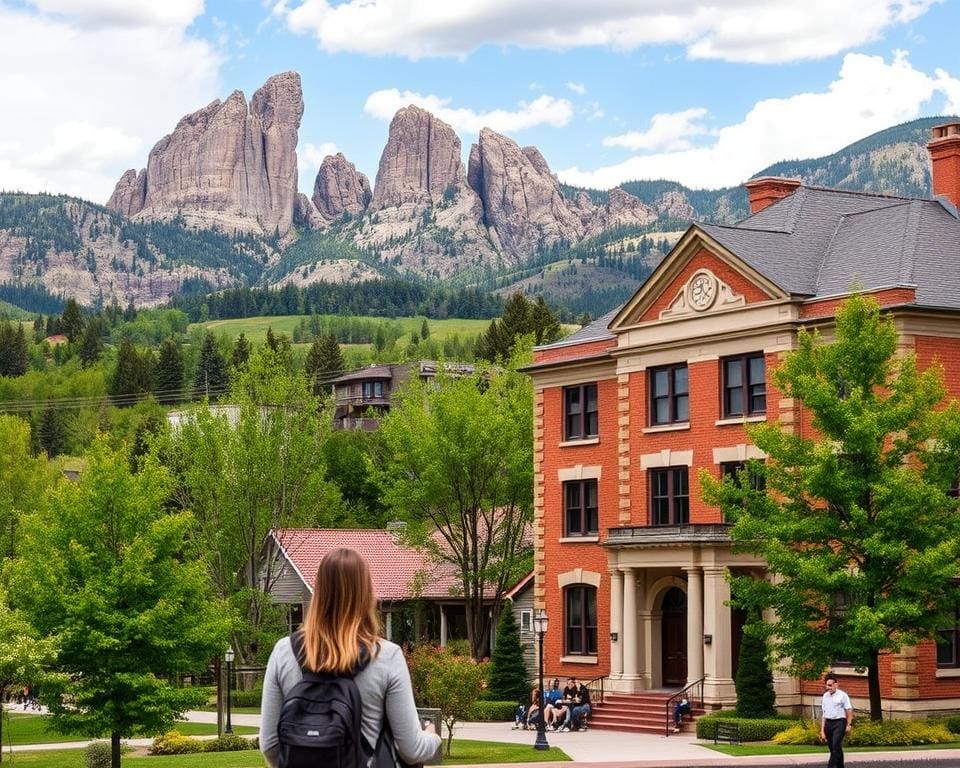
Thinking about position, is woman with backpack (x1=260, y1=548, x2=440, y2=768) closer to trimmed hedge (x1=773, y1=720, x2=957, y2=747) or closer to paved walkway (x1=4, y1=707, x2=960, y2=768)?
paved walkway (x1=4, y1=707, x2=960, y2=768)

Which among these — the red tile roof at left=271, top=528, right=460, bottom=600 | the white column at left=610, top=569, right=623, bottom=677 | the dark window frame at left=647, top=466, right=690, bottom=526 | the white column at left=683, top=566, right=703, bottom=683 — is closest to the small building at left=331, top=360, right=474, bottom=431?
the red tile roof at left=271, top=528, right=460, bottom=600

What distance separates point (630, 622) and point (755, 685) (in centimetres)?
625

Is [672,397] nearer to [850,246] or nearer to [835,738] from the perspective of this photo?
[850,246]

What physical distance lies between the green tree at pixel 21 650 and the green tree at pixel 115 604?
0.88 feet

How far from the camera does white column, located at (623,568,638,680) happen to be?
46.3 metres

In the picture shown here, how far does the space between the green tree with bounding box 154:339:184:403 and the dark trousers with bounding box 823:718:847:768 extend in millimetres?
163563

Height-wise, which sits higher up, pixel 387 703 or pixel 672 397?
pixel 672 397

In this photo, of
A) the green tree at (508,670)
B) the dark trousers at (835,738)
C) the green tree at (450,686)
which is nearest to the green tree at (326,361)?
the green tree at (508,670)

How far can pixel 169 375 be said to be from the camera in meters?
190

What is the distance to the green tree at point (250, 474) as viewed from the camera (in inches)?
2306

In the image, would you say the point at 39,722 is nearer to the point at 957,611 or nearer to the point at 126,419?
the point at 957,611

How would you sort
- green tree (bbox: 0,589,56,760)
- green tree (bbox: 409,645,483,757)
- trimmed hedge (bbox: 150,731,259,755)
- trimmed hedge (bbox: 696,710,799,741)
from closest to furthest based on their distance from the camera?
green tree (bbox: 0,589,56,760) < green tree (bbox: 409,645,483,757) < trimmed hedge (bbox: 696,710,799,741) < trimmed hedge (bbox: 150,731,259,755)

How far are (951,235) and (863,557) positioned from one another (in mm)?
13280

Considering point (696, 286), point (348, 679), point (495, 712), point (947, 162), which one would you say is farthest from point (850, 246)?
point (348, 679)
